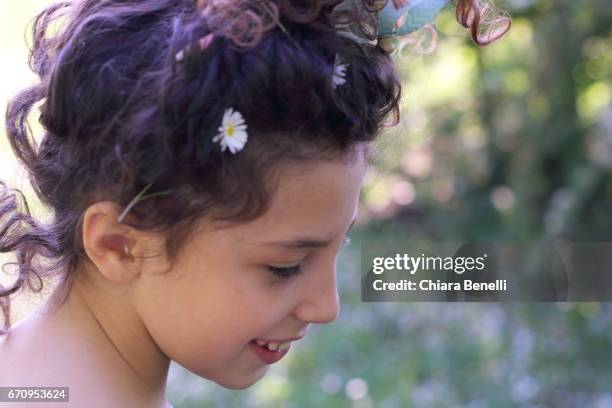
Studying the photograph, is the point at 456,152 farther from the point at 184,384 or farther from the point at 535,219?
the point at 184,384

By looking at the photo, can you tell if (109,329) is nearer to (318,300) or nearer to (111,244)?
(111,244)

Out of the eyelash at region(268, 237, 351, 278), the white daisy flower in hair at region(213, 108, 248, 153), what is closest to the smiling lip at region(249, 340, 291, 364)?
the eyelash at region(268, 237, 351, 278)

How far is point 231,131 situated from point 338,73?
0.61 ft

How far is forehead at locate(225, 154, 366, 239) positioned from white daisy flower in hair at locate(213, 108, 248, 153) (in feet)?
0.27

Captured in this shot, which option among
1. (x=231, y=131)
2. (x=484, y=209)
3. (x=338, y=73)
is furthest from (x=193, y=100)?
(x=484, y=209)

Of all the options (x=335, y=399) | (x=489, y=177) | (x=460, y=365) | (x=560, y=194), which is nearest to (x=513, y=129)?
(x=489, y=177)

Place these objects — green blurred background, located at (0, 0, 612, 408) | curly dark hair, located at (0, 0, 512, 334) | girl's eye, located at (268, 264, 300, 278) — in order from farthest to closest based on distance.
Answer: green blurred background, located at (0, 0, 612, 408) < girl's eye, located at (268, 264, 300, 278) < curly dark hair, located at (0, 0, 512, 334)

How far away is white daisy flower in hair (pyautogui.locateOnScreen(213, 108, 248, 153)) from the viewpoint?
125cm

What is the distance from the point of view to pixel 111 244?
136cm

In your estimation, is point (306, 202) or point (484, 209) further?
point (484, 209)

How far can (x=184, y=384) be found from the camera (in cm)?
358

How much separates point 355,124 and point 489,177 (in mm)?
3698

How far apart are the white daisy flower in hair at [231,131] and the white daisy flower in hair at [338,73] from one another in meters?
0.15

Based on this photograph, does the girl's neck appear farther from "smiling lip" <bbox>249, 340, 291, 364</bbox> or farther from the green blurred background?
the green blurred background
